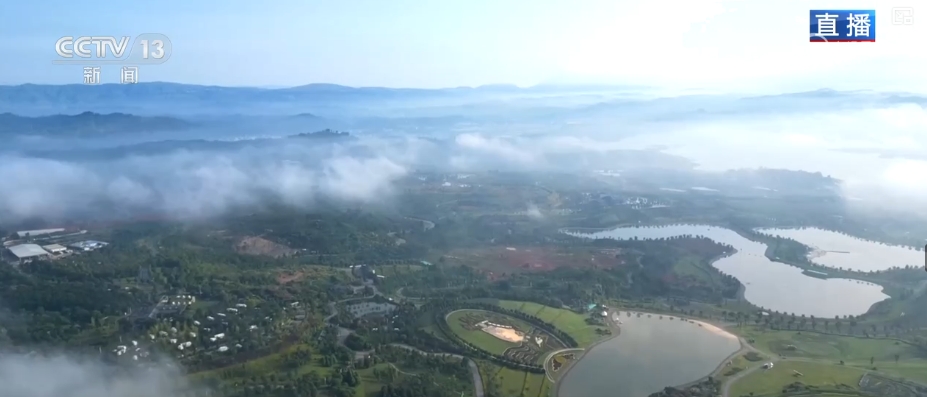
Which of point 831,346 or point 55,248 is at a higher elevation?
point 55,248

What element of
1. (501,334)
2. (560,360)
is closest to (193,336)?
(501,334)

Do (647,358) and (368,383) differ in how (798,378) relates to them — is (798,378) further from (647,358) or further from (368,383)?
(368,383)

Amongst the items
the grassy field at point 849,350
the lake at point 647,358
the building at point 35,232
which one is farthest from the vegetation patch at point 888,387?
the building at point 35,232

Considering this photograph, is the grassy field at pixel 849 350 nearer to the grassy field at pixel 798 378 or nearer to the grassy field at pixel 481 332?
the grassy field at pixel 798 378

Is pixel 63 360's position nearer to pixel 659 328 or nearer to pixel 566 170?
pixel 659 328

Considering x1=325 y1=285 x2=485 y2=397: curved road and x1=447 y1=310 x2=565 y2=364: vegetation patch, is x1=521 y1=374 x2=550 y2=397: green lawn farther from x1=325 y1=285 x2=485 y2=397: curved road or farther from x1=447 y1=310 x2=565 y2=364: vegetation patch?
x1=325 y1=285 x2=485 y2=397: curved road

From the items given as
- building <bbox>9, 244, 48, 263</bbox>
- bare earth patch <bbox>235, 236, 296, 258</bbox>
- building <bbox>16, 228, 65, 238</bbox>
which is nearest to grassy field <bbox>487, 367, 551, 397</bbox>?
bare earth patch <bbox>235, 236, 296, 258</bbox>

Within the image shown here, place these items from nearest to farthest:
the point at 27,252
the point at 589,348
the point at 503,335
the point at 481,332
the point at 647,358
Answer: the point at 647,358
the point at 589,348
the point at 503,335
the point at 481,332
the point at 27,252
